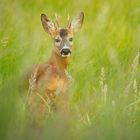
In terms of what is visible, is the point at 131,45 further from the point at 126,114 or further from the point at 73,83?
the point at 126,114

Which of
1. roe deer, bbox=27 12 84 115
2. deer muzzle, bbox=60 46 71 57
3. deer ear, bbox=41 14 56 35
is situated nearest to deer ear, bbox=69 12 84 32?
roe deer, bbox=27 12 84 115

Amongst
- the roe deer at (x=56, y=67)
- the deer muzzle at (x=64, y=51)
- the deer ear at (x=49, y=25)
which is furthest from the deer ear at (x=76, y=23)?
the deer muzzle at (x=64, y=51)

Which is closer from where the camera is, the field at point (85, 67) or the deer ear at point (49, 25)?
the field at point (85, 67)

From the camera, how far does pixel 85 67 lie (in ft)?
19.2

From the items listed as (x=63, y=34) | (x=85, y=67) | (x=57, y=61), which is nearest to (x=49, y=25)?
(x=63, y=34)

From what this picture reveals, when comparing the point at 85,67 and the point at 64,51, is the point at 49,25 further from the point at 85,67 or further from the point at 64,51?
the point at 85,67

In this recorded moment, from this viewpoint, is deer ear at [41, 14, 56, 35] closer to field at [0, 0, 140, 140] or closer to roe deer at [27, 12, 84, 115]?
roe deer at [27, 12, 84, 115]

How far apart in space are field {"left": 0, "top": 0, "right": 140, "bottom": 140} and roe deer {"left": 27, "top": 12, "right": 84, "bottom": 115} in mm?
93

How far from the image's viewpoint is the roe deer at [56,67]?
5.08 m

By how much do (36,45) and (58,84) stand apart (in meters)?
0.83

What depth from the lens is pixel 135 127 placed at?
4.07 metres

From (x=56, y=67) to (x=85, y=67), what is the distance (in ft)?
1.73

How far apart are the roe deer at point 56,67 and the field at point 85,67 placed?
9 cm

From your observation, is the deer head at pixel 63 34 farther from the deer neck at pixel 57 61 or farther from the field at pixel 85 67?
the field at pixel 85 67
